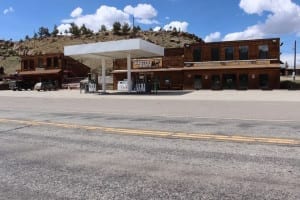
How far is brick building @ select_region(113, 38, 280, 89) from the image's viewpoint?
4734 cm

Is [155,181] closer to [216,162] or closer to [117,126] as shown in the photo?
[216,162]

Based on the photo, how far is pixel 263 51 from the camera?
4772cm

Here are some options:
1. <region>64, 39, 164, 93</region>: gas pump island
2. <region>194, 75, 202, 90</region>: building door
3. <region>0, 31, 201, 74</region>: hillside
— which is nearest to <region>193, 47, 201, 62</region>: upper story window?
<region>194, 75, 202, 90</region>: building door

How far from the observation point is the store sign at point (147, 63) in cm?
5320

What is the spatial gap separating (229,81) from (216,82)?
1576 mm

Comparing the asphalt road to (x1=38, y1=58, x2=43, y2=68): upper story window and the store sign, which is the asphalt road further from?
(x1=38, y1=58, x2=43, y2=68): upper story window

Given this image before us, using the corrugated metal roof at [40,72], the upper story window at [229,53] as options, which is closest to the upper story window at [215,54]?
the upper story window at [229,53]

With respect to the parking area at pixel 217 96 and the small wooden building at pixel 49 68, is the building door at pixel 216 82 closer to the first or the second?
the parking area at pixel 217 96

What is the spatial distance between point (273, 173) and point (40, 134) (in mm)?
6914

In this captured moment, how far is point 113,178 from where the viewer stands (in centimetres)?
642

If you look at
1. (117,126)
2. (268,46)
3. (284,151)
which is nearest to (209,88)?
(268,46)

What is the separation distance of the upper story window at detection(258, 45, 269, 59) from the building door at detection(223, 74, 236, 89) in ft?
12.6

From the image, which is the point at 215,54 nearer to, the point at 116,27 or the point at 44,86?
the point at 44,86

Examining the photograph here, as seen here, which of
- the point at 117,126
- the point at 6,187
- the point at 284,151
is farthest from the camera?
the point at 117,126
